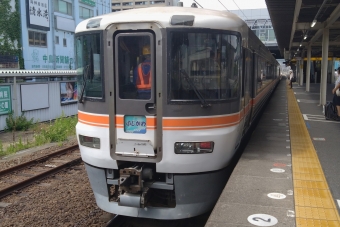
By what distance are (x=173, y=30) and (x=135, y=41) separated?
18.9 inches

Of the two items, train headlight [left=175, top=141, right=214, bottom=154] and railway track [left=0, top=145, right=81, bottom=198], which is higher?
train headlight [left=175, top=141, right=214, bottom=154]

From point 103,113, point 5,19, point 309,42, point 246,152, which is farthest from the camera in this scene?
point 5,19

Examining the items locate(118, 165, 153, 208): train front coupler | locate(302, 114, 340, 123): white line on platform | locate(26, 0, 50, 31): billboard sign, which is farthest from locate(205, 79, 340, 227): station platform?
locate(26, 0, 50, 31): billboard sign

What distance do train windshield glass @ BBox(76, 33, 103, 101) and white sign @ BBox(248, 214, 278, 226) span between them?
7.58ft

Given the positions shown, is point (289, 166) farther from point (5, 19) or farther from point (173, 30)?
point (5, 19)

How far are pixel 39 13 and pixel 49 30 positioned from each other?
6.74 feet

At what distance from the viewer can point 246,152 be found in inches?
250

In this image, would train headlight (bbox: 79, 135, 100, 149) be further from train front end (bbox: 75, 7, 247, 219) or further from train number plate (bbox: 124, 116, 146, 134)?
train number plate (bbox: 124, 116, 146, 134)

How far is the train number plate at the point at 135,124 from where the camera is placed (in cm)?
453

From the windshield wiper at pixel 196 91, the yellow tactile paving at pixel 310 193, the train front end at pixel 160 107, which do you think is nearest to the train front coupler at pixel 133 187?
the train front end at pixel 160 107

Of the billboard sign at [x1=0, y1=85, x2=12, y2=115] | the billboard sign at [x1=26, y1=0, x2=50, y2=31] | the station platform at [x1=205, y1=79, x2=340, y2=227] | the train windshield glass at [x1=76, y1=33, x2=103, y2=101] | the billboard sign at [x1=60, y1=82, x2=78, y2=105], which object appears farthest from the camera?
the billboard sign at [x1=26, y1=0, x2=50, y2=31]

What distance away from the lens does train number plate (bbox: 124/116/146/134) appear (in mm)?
4531

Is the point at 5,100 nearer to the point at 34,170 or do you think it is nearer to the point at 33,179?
the point at 34,170

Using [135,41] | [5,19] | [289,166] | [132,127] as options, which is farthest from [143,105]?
[5,19]
